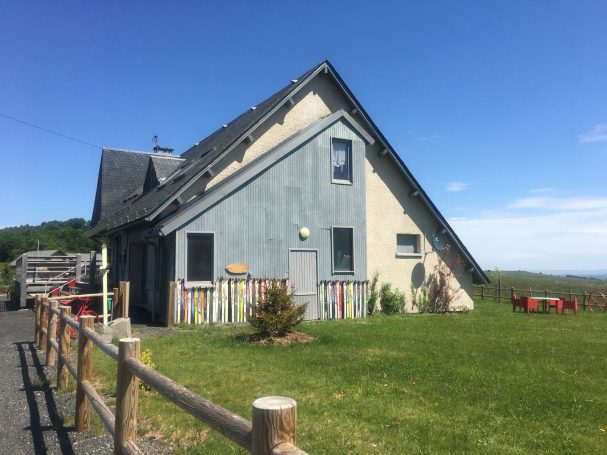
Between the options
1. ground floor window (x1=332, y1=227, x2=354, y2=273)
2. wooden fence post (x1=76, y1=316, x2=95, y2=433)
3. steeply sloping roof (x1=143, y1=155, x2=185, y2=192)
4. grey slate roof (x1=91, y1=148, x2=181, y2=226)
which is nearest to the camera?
wooden fence post (x1=76, y1=316, x2=95, y2=433)

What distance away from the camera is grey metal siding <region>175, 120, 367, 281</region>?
555 inches

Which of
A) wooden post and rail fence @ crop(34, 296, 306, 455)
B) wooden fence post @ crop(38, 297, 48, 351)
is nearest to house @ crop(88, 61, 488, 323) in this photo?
wooden fence post @ crop(38, 297, 48, 351)

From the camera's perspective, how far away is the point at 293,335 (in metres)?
10.6

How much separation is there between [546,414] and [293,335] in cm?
591

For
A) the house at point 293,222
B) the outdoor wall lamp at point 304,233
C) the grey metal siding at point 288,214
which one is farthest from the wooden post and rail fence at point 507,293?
the outdoor wall lamp at point 304,233

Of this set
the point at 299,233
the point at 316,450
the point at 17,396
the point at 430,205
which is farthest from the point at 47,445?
the point at 430,205

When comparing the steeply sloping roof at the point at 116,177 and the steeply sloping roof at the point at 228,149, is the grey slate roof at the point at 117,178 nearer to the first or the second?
the steeply sloping roof at the point at 116,177

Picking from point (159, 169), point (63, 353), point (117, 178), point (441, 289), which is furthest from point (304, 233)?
point (117, 178)

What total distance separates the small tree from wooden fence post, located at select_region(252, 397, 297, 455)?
17079 mm

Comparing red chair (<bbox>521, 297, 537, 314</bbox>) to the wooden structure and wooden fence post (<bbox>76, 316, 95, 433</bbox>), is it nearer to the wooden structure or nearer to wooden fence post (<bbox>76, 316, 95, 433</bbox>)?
wooden fence post (<bbox>76, 316, 95, 433</bbox>)

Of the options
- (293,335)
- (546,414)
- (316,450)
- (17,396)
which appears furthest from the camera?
(293,335)

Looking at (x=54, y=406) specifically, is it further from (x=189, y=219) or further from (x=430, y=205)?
(x=430, y=205)

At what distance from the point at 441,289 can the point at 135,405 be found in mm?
16068

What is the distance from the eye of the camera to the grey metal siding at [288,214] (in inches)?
555
